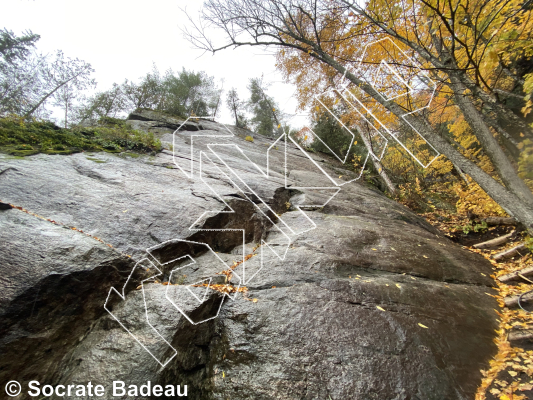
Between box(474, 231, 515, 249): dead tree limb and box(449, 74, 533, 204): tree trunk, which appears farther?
box(474, 231, 515, 249): dead tree limb

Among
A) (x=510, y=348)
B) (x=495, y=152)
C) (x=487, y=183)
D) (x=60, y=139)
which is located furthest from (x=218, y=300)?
(x=60, y=139)

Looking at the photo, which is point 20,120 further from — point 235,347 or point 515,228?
point 515,228

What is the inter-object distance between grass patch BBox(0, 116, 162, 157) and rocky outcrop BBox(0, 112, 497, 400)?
0.76 meters

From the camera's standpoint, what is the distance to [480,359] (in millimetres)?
2434

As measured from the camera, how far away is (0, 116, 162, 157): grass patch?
→ 4.92 meters

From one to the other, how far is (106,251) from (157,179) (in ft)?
8.80

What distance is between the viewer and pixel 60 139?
5.77 m

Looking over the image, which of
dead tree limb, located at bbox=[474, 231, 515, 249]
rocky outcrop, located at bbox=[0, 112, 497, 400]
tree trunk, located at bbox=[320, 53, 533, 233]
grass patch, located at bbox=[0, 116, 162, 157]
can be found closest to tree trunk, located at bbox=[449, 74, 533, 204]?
tree trunk, located at bbox=[320, 53, 533, 233]

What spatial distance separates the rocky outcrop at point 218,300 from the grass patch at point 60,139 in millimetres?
758

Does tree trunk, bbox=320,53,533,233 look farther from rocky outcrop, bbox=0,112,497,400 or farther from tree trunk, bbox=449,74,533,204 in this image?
rocky outcrop, bbox=0,112,497,400

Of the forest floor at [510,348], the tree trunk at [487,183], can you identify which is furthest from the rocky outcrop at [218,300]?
the tree trunk at [487,183]

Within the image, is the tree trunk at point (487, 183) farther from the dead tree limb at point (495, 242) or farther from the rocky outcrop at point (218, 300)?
the dead tree limb at point (495, 242)

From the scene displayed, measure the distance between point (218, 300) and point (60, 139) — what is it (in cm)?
629

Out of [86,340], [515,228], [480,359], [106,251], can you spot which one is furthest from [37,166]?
[515,228]
